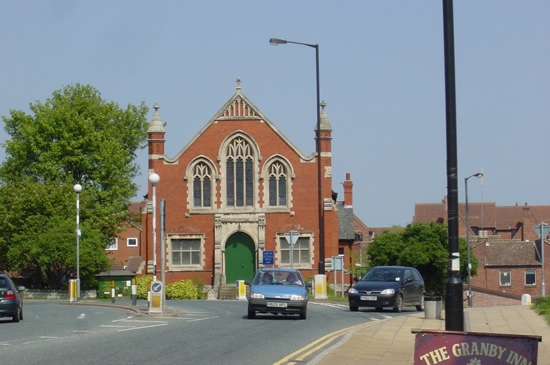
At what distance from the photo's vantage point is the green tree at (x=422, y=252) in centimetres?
5919

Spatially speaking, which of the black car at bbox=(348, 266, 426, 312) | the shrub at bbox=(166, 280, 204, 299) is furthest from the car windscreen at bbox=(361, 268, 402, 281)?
the shrub at bbox=(166, 280, 204, 299)

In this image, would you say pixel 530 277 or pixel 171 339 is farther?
pixel 530 277

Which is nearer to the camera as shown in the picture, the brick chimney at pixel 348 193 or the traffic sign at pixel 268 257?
the traffic sign at pixel 268 257

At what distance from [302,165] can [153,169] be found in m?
9.47

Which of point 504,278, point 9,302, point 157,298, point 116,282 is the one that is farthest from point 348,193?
point 9,302

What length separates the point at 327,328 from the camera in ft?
64.5

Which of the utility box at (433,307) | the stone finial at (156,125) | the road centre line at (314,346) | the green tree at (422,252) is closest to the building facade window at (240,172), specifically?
the stone finial at (156,125)

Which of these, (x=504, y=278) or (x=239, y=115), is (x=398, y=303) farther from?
(x=504, y=278)

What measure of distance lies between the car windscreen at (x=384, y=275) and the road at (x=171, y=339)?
9.91 feet

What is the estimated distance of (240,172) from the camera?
53.5 m

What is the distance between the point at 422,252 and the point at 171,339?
147ft

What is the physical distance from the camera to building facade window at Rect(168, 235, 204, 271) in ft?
176

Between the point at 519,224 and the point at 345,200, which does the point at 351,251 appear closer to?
the point at 345,200

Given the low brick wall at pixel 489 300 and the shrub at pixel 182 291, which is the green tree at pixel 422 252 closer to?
the low brick wall at pixel 489 300
